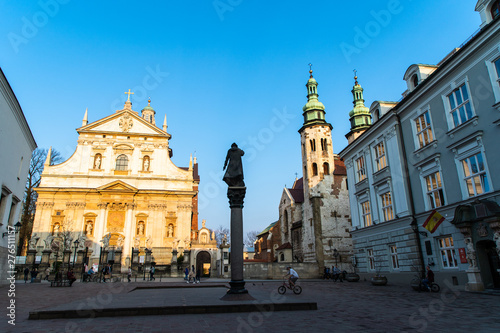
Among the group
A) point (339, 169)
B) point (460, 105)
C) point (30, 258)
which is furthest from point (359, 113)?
point (30, 258)

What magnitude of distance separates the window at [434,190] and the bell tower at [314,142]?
22923 millimetres

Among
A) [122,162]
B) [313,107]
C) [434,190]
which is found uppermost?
[313,107]

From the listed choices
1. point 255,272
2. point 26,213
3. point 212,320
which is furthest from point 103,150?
point 212,320

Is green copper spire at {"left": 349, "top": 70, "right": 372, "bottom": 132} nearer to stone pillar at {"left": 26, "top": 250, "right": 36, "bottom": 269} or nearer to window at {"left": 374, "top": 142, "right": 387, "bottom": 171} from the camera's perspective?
window at {"left": 374, "top": 142, "right": 387, "bottom": 171}

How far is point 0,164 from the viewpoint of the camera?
17031mm

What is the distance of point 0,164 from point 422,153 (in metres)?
22.5

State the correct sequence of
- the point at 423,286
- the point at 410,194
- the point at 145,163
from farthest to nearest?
the point at 145,163, the point at 410,194, the point at 423,286

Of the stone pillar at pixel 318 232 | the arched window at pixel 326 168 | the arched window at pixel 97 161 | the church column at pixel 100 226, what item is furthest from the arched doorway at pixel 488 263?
the arched window at pixel 97 161

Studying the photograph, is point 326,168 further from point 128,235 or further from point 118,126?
point 118,126

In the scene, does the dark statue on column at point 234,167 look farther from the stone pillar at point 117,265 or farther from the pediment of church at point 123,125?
the pediment of church at point 123,125

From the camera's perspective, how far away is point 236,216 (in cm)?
1155

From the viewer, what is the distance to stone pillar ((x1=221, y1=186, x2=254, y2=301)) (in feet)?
35.5

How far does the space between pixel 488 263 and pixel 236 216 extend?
1157cm

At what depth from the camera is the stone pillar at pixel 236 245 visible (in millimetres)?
10834
